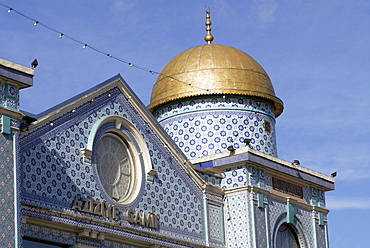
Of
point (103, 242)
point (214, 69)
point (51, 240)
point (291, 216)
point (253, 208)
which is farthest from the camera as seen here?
point (214, 69)

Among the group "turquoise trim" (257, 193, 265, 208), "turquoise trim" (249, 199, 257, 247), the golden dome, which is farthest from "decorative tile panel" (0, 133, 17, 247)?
the golden dome

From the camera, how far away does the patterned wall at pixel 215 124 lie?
2680 centimetres

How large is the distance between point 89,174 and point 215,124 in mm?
7546

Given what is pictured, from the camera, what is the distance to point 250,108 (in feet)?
90.1

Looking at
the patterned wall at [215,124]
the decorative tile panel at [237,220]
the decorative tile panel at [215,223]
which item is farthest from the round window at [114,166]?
the patterned wall at [215,124]

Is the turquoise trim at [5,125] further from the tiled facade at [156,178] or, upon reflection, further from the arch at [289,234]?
the arch at [289,234]

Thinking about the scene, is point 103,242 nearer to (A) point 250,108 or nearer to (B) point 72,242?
(B) point 72,242

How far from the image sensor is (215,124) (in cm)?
2702

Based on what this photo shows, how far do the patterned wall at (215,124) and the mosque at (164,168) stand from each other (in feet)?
0.11

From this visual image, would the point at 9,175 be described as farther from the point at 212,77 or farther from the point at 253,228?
the point at 212,77

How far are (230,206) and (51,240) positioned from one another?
6.86m

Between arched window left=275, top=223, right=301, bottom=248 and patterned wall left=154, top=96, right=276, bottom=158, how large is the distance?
2.69 metres

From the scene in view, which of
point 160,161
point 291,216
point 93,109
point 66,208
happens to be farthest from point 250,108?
point 66,208

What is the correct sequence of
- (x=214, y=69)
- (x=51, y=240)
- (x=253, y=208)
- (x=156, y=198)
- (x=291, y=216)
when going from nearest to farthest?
A: (x=51, y=240) < (x=156, y=198) < (x=253, y=208) < (x=291, y=216) < (x=214, y=69)
